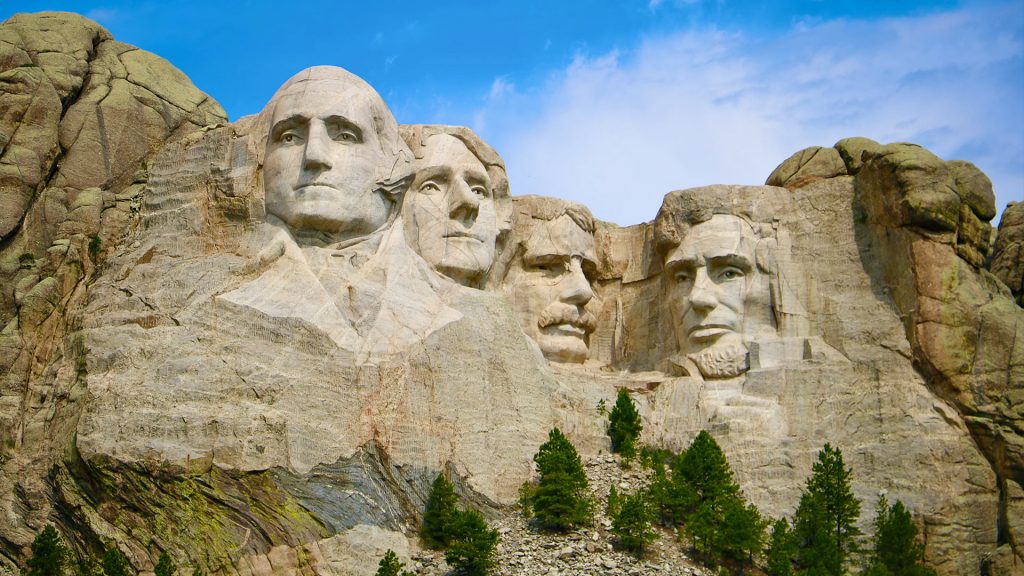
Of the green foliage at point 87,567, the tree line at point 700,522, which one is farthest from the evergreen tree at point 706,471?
the green foliage at point 87,567

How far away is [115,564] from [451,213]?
8.21 meters

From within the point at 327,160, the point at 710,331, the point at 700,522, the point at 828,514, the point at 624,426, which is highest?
the point at 327,160

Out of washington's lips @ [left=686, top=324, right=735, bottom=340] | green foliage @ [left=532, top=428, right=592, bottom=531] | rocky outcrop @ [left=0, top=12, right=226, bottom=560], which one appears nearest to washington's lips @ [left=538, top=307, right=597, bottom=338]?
washington's lips @ [left=686, top=324, right=735, bottom=340]

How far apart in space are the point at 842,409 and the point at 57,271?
11.5 meters

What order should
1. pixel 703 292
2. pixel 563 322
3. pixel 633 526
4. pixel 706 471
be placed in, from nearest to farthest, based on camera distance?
pixel 633 526
pixel 706 471
pixel 703 292
pixel 563 322

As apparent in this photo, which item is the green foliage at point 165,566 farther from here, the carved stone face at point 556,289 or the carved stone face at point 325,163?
the carved stone face at point 556,289

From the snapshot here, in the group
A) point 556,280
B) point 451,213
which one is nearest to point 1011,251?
point 556,280

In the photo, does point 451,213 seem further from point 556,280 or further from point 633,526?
point 633,526

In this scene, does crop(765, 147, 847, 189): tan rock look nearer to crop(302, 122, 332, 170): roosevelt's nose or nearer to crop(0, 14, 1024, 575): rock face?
crop(0, 14, 1024, 575): rock face

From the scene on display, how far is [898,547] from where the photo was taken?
83.1 feet

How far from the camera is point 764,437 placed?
27.5 metres

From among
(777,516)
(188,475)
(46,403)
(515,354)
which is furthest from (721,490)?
(46,403)

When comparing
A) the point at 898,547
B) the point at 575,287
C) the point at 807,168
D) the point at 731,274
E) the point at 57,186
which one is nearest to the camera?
the point at 898,547

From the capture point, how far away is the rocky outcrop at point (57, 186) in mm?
25469
